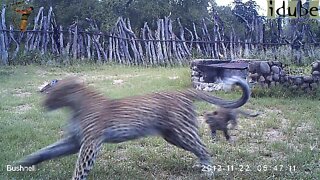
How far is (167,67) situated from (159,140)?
10714 millimetres

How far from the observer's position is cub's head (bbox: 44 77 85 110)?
385cm

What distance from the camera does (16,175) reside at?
13.3 ft

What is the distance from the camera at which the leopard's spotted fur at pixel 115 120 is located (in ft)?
11.9

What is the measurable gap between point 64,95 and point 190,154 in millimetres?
1723

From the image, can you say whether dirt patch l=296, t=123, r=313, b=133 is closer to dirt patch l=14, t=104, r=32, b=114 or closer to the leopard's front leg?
the leopard's front leg

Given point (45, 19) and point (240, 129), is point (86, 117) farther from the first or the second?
point (45, 19)

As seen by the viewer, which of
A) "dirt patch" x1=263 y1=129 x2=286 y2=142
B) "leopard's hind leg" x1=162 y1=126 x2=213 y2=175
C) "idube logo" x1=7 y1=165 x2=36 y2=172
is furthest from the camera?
"dirt patch" x1=263 y1=129 x2=286 y2=142

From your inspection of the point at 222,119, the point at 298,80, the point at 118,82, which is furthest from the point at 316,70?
the point at 222,119

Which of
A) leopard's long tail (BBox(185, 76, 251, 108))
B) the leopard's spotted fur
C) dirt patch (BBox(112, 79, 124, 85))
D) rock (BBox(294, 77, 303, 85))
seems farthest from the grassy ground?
dirt patch (BBox(112, 79, 124, 85))

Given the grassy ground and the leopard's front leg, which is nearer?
the leopard's front leg

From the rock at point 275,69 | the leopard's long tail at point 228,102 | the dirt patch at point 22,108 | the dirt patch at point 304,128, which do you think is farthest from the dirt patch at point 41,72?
the leopard's long tail at point 228,102

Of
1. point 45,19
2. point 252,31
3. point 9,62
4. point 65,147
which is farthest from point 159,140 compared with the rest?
point 252,31

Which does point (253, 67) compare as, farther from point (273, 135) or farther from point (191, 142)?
point (191, 142)

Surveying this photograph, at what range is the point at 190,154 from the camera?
4895 mm
